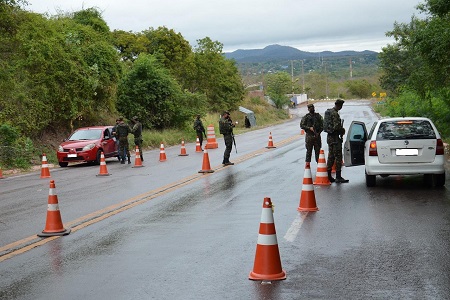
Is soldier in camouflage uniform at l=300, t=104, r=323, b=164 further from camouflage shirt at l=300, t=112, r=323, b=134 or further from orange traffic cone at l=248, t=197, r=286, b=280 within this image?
orange traffic cone at l=248, t=197, r=286, b=280

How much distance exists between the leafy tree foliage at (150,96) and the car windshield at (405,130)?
27.8m

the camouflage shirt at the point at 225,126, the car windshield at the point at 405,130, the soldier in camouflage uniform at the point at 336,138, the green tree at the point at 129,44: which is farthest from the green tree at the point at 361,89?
the car windshield at the point at 405,130

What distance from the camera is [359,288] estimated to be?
6.61m

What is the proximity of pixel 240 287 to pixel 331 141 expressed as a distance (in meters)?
9.31

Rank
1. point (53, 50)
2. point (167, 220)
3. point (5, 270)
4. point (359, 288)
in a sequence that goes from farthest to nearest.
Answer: point (53, 50), point (167, 220), point (5, 270), point (359, 288)

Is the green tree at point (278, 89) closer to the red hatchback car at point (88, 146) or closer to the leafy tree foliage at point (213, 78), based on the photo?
the leafy tree foliage at point (213, 78)

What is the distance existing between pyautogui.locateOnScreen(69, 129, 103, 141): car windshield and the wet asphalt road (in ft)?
30.9

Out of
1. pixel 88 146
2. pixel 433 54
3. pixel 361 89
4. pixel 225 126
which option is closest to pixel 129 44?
pixel 88 146

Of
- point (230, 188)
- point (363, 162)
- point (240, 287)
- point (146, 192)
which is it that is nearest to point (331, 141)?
point (363, 162)

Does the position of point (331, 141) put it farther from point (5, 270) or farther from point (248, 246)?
point (5, 270)

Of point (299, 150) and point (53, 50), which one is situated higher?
point (53, 50)

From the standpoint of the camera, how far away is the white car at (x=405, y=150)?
14.0 m

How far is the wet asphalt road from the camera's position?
22.3ft

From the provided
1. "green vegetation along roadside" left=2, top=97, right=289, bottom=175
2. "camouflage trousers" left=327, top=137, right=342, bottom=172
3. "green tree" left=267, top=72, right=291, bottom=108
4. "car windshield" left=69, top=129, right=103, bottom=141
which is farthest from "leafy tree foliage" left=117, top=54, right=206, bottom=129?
"green tree" left=267, top=72, right=291, bottom=108
